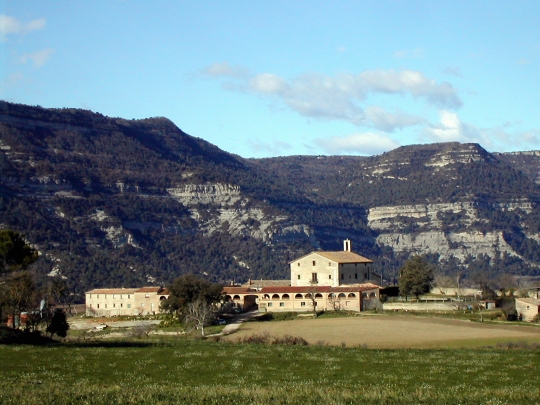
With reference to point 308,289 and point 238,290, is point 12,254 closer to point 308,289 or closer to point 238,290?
point 308,289

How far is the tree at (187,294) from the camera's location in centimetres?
7350

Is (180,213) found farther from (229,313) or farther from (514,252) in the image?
(229,313)

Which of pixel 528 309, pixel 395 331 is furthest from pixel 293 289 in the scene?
pixel 395 331

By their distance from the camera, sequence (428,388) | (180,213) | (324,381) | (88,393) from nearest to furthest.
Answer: (88,393), (428,388), (324,381), (180,213)

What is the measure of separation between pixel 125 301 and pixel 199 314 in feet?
84.0

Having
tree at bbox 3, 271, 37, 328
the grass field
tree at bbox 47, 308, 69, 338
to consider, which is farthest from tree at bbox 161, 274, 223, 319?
the grass field

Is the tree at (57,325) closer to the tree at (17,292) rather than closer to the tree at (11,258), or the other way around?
the tree at (17,292)

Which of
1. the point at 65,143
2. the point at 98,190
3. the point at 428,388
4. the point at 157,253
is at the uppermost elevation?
the point at 65,143

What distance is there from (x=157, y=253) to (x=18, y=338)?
4623 inches

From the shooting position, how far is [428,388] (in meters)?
26.2

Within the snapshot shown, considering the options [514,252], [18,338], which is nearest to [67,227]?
[514,252]

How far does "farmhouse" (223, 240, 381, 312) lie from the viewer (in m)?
80.2

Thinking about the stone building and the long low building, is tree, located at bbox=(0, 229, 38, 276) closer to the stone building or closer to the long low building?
the long low building

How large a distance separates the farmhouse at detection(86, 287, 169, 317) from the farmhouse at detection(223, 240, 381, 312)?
25.2ft
